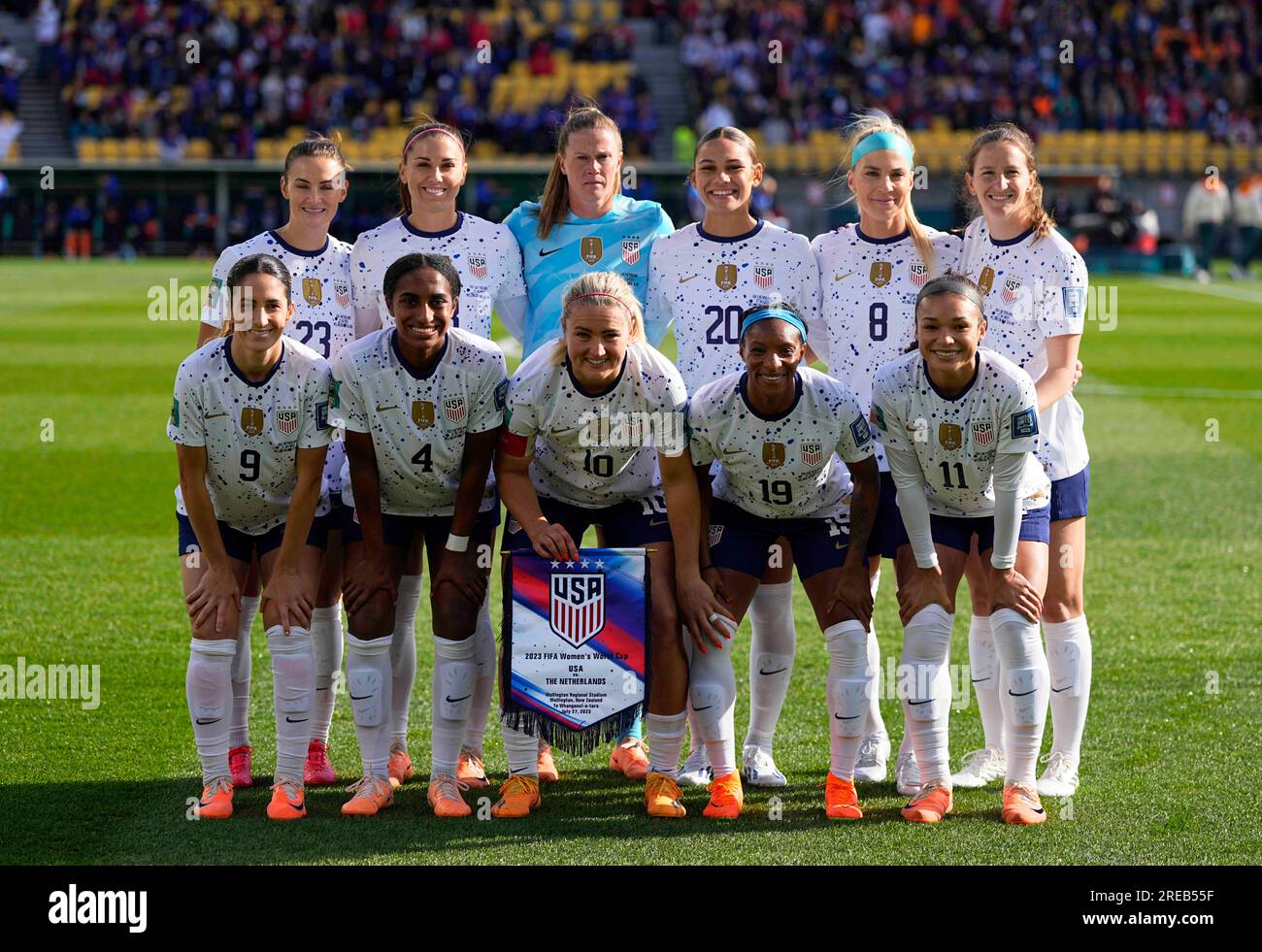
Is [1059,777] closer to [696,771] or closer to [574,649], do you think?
[696,771]

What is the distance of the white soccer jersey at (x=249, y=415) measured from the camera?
5.09 m

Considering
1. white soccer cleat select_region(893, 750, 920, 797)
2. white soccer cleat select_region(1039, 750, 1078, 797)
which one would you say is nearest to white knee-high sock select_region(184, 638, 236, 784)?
white soccer cleat select_region(893, 750, 920, 797)

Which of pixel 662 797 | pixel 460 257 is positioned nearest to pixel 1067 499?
pixel 662 797

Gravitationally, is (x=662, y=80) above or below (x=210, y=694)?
above

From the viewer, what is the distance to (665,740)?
203 inches

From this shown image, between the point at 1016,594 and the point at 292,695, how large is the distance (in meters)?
2.39

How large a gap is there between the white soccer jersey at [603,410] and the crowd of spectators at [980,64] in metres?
30.9

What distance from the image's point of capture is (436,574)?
205 inches

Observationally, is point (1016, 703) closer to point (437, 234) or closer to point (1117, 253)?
point (437, 234)

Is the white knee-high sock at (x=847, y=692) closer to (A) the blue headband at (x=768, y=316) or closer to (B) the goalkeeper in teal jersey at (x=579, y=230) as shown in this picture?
(A) the blue headband at (x=768, y=316)

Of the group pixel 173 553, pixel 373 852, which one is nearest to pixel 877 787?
pixel 373 852

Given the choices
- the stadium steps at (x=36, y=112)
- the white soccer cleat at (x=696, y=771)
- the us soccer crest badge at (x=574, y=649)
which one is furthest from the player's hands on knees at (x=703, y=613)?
the stadium steps at (x=36, y=112)

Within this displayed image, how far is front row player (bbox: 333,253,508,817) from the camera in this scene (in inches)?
201
